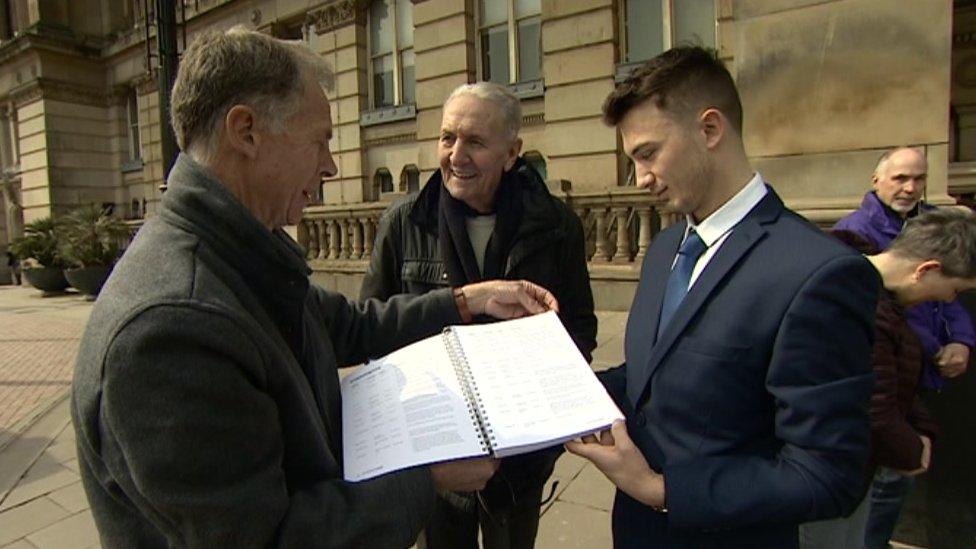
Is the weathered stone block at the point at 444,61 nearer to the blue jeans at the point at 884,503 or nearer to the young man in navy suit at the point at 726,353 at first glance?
the blue jeans at the point at 884,503

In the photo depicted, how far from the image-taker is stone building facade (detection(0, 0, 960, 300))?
4316 millimetres

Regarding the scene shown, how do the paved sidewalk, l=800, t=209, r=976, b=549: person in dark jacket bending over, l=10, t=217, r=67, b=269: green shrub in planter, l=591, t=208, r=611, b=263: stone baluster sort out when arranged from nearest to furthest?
l=800, t=209, r=976, b=549: person in dark jacket bending over
the paved sidewalk
l=591, t=208, r=611, b=263: stone baluster
l=10, t=217, r=67, b=269: green shrub in planter

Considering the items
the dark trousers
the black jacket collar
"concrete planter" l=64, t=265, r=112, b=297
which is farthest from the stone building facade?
"concrete planter" l=64, t=265, r=112, b=297

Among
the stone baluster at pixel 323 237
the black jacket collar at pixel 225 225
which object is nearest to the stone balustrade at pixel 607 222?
the stone baluster at pixel 323 237

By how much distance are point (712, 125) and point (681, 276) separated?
396 millimetres

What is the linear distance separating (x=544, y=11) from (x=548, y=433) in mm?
11276

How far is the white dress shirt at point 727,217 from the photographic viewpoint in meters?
1.46

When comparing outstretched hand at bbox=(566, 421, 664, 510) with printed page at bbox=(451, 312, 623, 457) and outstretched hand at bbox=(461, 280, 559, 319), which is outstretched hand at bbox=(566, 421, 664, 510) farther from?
outstretched hand at bbox=(461, 280, 559, 319)

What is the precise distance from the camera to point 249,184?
1.30m

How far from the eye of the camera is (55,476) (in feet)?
14.1

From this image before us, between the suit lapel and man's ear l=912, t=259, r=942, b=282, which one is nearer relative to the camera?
the suit lapel

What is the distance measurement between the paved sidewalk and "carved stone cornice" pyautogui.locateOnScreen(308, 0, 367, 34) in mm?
9393

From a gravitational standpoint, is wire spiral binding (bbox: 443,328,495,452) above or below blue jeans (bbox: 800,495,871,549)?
above

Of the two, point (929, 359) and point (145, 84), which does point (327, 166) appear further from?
point (145, 84)
